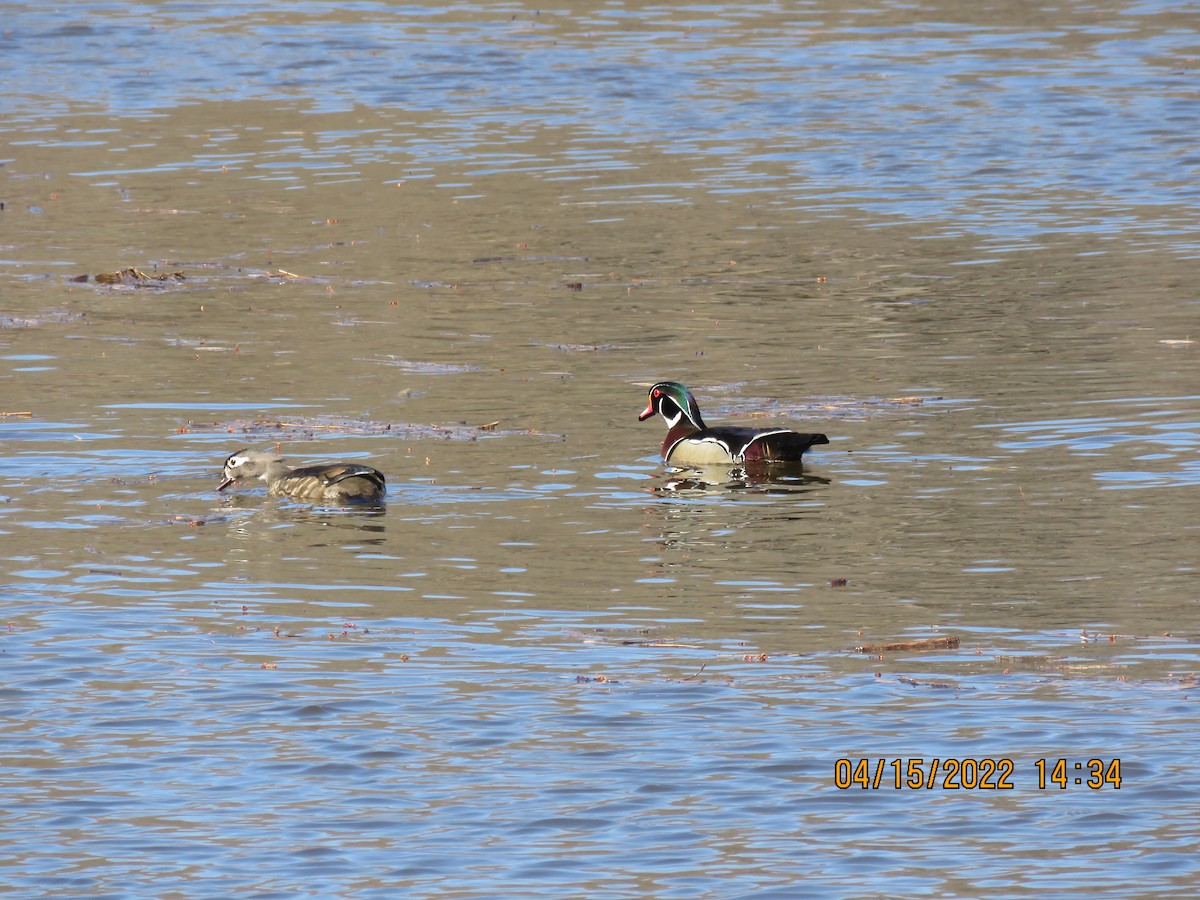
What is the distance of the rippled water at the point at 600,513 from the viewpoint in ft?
28.3

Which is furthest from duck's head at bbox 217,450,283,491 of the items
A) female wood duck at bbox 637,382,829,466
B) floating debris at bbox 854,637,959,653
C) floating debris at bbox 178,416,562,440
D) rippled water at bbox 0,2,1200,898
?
floating debris at bbox 854,637,959,653

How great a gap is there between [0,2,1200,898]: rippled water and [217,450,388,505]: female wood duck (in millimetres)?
202

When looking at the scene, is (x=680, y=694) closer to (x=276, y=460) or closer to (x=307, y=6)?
(x=276, y=460)

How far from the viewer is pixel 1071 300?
2144cm

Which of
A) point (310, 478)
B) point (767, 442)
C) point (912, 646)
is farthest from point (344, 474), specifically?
point (912, 646)

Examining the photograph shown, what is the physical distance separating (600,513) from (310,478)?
1.99m

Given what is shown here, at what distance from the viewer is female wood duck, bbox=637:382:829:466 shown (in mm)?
15391

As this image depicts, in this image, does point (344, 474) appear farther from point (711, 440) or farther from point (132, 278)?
point (132, 278)

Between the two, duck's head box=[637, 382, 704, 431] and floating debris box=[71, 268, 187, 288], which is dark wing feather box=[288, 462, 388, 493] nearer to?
duck's head box=[637, 382, 704, 431]

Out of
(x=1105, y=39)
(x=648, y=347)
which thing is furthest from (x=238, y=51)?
(x=648, y=347)

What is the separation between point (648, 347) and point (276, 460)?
6161 mm

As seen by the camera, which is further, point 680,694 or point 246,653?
point 246,653
